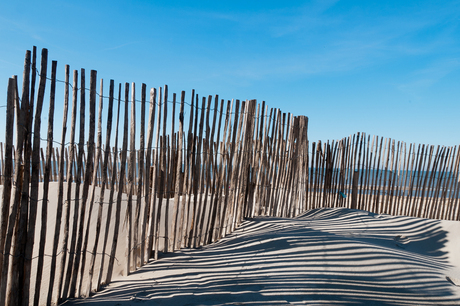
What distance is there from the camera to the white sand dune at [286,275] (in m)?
2.51

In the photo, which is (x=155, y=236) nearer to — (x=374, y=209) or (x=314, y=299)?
(x=314, y=299)

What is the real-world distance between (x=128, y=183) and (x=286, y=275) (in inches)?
69.4

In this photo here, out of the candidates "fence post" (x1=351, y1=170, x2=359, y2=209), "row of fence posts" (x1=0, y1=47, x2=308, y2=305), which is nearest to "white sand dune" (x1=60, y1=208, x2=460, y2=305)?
"row of fence posts" (x1=0, y1=47, x2=308, y2=305)

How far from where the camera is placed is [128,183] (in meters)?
2.94

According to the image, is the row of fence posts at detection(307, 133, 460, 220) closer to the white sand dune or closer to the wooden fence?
the wooden fence

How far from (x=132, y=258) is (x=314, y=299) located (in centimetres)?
182

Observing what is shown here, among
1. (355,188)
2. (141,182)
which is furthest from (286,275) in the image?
(355,188)

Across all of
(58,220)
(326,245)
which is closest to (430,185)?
(326,245)

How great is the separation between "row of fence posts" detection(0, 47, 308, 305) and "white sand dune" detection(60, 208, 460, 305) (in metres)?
0.32

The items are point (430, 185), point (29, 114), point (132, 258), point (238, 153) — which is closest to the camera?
point (29, 114)

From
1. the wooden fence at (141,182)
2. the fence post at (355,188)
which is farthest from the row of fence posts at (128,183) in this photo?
the fence post at (355,188)

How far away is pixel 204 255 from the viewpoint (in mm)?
3420

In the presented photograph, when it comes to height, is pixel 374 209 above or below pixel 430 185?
below

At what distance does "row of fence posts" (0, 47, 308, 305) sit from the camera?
2.16m
